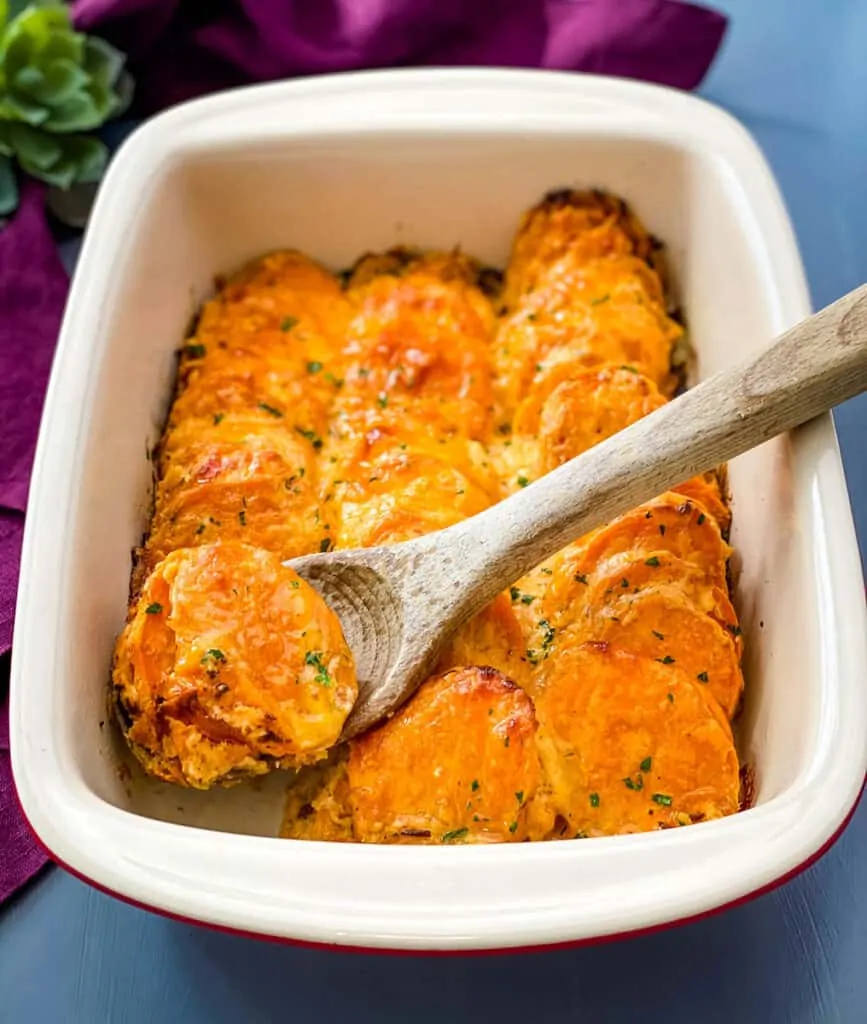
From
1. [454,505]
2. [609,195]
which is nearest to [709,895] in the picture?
[454,505]

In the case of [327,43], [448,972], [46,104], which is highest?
[327,43]

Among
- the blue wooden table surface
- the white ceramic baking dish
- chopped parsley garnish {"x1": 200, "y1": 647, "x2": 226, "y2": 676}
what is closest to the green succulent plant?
the white ceramic baking dish

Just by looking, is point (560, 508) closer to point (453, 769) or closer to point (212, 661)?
point (453, 769)

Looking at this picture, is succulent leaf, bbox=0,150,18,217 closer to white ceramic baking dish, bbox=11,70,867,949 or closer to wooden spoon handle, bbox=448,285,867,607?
white ceramic baking dish, bbox=11,70,867,949

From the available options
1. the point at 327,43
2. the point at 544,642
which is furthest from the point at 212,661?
the point at 327,43

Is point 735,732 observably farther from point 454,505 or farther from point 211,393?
point 211,393

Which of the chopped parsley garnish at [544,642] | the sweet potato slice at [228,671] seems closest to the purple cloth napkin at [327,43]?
the sweet potato slice at [228,671]
